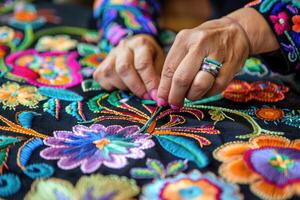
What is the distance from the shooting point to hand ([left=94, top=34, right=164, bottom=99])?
2.11ft

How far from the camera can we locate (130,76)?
25.5 inches

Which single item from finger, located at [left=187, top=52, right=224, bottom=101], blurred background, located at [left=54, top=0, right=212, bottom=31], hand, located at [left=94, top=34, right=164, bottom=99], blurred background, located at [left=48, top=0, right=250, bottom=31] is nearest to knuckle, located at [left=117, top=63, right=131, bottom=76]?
hand, located at [left=94, top=34, right=164, bottom=99]

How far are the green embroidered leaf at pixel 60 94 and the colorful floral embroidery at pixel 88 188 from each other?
20 cm

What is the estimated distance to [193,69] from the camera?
22.8 inches

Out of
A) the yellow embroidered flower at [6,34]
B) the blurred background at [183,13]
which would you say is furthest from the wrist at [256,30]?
the blurred background at [183,13]

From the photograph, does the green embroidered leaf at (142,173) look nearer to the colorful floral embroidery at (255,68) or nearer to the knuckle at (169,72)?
Result: the knuckle at (169,72)

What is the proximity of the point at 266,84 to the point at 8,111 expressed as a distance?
1.23 ft

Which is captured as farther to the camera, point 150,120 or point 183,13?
point 183,13

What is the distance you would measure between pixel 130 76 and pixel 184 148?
173 millimetres

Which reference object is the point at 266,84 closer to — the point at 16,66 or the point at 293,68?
the point at 293,68

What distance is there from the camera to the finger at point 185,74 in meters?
0.58

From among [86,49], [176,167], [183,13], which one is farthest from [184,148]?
[183,13]

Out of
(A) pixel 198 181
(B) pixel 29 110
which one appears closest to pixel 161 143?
(A) pixel 198 181

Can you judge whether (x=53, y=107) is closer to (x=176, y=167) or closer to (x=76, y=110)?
(x=76, y=110)
